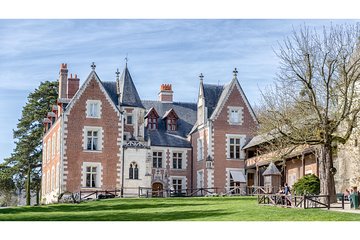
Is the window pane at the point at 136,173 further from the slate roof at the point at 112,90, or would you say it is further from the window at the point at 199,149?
the window at the point at 199,149

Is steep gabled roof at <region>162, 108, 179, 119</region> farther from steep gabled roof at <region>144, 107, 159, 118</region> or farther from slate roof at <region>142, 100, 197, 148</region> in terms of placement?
steep gabled roof at <region>144, 107, 159, 118</region>

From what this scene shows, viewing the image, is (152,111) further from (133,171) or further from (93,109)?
(93,109)

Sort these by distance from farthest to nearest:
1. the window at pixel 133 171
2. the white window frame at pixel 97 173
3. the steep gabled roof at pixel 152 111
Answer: the steep gabled roof at pixel 152 111
the window at pixel 133 171
the white window frame at pixel 97 173

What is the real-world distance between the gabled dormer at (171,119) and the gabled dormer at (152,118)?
1.94ft

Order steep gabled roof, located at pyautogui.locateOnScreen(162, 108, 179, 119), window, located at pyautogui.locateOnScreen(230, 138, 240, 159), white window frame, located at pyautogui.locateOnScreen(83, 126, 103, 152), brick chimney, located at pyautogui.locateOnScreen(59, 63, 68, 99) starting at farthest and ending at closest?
steep gabled roof, located at pyautogui.locateOnScreen(162, 108, 179, 119), window, located at pyautogui.locateOnScreen(230, 138, 240, 159), brick chimney, located at pyautogui.locateOnScreen(59, 63, 68, 99), white window frame, located at pyautogui.locateOnScreen(83, 126, 103, 152)

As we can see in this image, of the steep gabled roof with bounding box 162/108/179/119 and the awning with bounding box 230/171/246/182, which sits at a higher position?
the steep gabled roof with bounding box 162/108/179/119

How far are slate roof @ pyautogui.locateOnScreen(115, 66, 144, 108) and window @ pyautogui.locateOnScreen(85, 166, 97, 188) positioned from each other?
187 inches

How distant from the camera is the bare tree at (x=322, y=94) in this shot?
27.7 m

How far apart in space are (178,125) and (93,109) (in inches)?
318

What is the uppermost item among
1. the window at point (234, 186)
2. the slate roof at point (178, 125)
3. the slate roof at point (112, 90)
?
the slate roof at point (112, 90)

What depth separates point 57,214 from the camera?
26562 mm

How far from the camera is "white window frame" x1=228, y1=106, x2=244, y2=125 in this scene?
143 ft

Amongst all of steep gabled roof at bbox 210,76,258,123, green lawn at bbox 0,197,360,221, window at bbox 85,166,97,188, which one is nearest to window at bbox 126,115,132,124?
window at bbox 85,166,97,188

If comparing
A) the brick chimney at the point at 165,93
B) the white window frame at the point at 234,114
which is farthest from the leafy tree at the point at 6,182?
the white window frame at the point at 234,114
